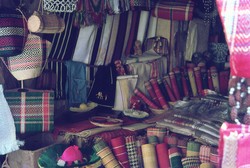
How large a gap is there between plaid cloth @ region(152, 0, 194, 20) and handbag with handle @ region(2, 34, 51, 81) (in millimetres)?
2376

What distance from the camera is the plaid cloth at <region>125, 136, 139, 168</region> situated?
15.7ft

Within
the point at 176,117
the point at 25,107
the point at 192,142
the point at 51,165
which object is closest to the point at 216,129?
the point at 192,142

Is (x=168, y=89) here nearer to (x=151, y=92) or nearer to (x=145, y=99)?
(x=151, y=92)

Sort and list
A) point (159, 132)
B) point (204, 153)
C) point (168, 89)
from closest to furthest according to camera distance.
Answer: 1. point (204, 153)
2. point (159, 132)
3. point (168, 89)

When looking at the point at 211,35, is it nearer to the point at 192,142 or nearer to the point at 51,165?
the point at 192,142

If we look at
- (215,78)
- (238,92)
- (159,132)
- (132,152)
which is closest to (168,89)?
(215,78)

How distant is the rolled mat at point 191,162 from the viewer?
4336mm

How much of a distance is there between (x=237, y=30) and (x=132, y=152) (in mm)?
2760

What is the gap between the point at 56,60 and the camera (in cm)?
566

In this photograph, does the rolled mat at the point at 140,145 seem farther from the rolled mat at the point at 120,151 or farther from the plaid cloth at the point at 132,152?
the rolled mat at the point at 120,151

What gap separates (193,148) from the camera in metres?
4.39

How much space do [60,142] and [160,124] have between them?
1217 millimetres

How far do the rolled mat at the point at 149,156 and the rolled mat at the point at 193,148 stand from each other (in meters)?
0.40

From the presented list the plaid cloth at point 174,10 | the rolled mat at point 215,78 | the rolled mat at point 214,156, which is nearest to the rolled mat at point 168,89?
the rolled mat at point 215,78
